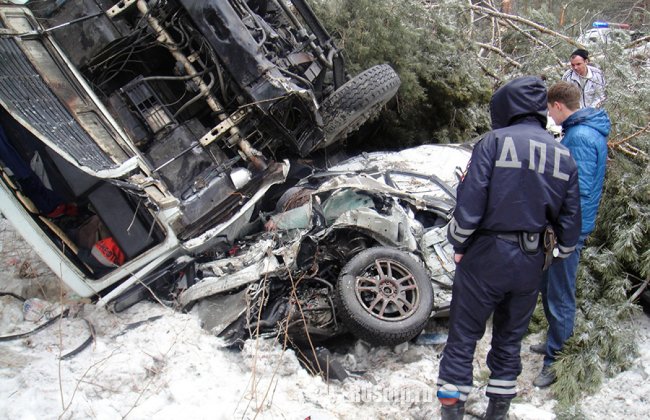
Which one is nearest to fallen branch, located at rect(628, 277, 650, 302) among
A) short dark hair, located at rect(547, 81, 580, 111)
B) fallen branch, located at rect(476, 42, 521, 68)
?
short dark hair, located at rect(547, 81, 580, 111)

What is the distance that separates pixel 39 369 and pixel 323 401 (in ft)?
5.41

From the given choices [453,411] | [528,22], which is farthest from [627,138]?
[528,22]

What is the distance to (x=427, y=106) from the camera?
6.90 metres

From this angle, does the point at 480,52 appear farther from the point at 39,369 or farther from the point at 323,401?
Answer: the point at 39,369

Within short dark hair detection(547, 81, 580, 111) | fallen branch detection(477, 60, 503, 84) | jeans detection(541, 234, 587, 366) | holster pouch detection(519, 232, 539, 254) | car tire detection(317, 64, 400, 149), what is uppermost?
car tire detection(317, 64, 400, 149)

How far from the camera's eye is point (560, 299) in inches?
127

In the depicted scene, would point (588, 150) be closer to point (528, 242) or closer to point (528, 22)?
point (528, 242)

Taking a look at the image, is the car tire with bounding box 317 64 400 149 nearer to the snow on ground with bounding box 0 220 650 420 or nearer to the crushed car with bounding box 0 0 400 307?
the crushed car with bounding box 0 0 400 307

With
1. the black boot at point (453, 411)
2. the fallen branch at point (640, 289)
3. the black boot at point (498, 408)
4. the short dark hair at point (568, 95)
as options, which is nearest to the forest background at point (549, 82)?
the fallen branch at point (640, 289)

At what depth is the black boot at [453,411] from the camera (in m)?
2.77

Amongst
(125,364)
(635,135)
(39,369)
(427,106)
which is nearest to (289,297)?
(125,364)

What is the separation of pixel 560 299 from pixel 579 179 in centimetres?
73

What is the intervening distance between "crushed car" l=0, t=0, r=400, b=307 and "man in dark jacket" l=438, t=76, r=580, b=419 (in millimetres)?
1980

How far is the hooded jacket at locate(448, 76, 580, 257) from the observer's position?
102 inches
